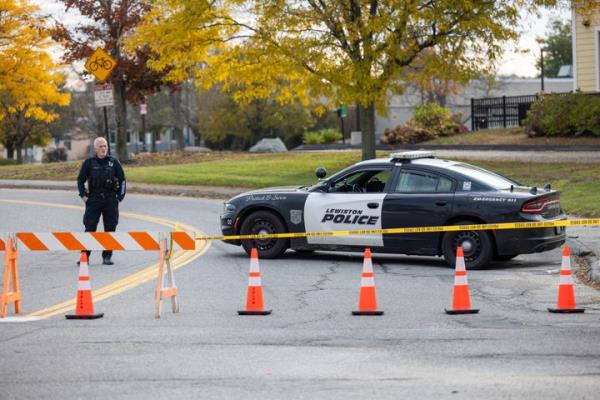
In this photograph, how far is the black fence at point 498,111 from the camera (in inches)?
1750

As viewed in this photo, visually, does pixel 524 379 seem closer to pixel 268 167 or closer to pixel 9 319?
pixel 9 319

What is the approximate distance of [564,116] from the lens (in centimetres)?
3606

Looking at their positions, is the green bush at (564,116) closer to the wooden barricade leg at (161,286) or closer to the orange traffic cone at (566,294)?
the orange traffic cone at (566,294)

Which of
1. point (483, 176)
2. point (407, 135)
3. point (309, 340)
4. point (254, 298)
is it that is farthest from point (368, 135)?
point (309, 340)

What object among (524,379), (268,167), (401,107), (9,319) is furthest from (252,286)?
(401,107)

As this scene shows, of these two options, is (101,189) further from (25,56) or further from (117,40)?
(25,56)

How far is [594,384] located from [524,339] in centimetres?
185

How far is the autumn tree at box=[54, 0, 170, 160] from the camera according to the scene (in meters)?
41.4

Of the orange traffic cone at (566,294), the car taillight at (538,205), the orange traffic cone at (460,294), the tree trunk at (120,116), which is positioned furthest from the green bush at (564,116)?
the orange traffic cone at (460,294)

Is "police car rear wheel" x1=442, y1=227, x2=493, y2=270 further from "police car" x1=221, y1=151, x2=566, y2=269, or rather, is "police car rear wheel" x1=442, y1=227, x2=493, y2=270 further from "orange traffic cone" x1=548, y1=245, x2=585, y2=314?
"orange traffic cone" x1=548, y1=245, x2=585, y2=314

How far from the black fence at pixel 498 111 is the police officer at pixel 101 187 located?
29.9 m

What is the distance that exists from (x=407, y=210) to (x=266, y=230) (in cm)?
215

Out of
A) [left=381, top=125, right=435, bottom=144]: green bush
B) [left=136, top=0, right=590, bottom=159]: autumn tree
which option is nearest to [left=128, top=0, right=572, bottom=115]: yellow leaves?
[left=136, top=0, right=590, bottom=159]: autumn tree

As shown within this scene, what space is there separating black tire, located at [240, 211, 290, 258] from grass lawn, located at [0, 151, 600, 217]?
23.1 ft
